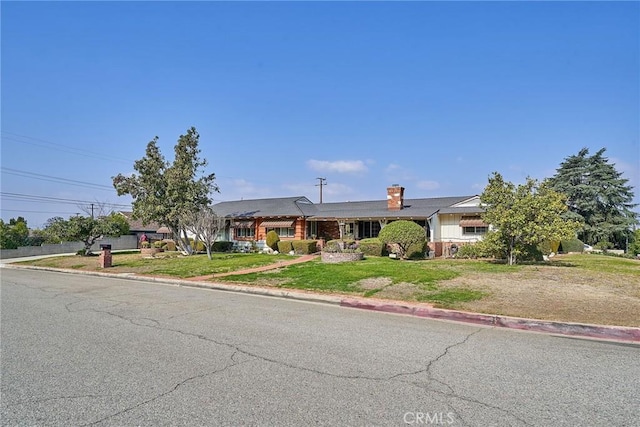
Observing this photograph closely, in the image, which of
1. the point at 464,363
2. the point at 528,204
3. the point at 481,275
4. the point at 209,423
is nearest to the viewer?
the point at 209,423

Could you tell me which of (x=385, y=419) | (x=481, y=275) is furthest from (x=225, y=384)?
(x=481, y=275)

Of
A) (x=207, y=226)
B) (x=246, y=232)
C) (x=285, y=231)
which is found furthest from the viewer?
(x=246, y=232)

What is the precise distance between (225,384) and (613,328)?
6845mm

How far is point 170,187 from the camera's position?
29.2 m

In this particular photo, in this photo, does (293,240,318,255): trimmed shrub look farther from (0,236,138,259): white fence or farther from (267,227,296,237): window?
(0,236,138,259): white fence

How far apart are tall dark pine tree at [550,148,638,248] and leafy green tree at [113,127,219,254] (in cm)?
3499

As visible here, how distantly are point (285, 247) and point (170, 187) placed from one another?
30.9 feet

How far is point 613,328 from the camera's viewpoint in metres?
7.16

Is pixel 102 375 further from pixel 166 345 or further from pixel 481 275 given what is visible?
pixel 481 275

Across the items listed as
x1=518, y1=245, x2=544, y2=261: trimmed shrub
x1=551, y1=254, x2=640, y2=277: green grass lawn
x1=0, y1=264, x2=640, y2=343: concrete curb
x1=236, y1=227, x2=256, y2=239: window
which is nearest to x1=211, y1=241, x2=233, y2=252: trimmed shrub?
x1=236, y1=227, x2=256, y2=239: window

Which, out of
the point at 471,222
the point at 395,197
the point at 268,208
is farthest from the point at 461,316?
the point at 268,208

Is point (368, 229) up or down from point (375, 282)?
up

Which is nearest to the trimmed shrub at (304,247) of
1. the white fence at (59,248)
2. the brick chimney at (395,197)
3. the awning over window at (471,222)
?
the brick chimney at (395,197)

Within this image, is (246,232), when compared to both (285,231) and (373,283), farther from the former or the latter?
(373,283)
